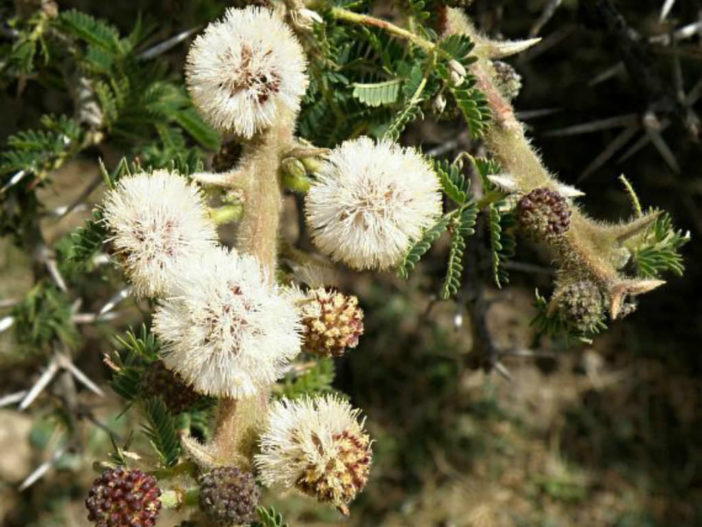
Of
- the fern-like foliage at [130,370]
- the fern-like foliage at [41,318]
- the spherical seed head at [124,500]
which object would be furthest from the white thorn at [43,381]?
the spherical seed head at [124,500]

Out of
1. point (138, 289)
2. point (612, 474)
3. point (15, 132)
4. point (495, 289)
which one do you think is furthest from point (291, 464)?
point (612, 474)

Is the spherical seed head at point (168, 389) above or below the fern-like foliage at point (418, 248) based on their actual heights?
below

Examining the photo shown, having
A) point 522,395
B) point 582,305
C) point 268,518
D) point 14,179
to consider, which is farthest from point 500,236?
point 522,395

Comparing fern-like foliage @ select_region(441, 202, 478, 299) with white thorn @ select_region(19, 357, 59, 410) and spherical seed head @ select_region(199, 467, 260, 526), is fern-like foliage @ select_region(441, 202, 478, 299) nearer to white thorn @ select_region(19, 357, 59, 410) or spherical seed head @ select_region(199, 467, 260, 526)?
spherical seed head @ select_region(199, 467, 260, 526)

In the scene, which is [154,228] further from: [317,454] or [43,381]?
[43,381]

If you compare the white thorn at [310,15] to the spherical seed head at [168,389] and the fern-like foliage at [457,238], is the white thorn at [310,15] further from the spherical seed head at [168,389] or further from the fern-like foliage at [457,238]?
the spherical seed head at [168,389]

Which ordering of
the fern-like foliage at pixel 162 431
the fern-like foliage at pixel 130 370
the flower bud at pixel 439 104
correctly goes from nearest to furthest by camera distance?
the fern-like foliage at pixel 162 431 → the fern-like foliage at pixel 130 370 → the flower bud at pixel 439 104
